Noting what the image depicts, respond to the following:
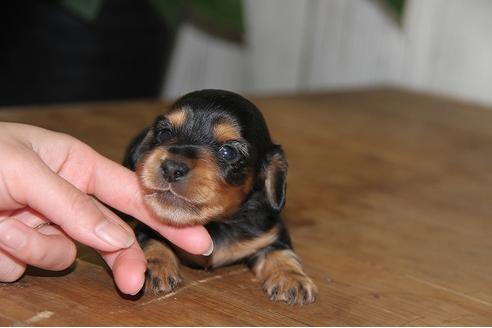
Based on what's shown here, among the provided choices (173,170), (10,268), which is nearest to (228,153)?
(173,170)

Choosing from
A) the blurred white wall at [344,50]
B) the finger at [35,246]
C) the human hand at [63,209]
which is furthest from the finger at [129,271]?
the blurred white wall at [344,50]

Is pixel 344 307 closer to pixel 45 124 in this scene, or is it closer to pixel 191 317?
pixel 191 317

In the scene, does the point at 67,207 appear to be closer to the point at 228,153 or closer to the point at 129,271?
the point at 129,271

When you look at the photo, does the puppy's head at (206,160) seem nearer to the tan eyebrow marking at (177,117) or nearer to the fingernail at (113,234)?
the tan eyebrow marking at (177,117)

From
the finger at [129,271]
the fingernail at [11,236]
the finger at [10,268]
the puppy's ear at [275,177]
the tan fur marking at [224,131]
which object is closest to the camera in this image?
the fingernail at [11,236]

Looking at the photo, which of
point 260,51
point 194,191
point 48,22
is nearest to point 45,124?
point 48,22

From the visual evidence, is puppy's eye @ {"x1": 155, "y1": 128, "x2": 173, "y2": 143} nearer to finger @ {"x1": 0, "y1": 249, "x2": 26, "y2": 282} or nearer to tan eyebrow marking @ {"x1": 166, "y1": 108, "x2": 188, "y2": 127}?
tan eyebrow marking @ {"x1": 166, "y1": 108, "x2": 188, "y2": 127}
